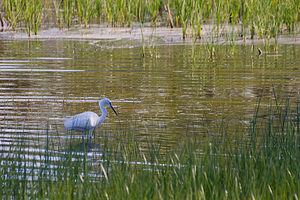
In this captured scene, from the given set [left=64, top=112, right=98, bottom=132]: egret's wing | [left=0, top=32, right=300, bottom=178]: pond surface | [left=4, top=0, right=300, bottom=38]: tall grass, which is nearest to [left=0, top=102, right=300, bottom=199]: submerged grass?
[left=0, top=32, right=300, bottom=178]: pond surface

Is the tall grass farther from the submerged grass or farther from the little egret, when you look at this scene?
the submerged grass

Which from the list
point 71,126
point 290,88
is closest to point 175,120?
point 71,126

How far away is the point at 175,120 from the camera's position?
7.79 metres

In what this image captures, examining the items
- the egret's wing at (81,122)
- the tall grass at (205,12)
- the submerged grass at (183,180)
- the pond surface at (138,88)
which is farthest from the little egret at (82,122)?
the tall grass at (205,12)

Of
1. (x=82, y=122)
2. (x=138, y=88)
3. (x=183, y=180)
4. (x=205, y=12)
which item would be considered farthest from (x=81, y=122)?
(x=205, y=12)

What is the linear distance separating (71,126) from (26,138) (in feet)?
2.10

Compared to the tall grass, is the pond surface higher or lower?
lower

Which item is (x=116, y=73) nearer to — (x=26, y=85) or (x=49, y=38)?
(x=26, y=85)

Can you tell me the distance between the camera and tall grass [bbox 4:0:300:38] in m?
15.3

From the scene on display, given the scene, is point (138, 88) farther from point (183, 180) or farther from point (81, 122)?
point (183, 180)

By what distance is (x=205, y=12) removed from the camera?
18578 mm

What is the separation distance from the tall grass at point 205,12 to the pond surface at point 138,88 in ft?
2.42

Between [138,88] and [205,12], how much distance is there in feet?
29.9

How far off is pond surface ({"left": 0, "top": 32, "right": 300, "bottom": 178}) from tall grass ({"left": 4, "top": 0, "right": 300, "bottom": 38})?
0.74m
